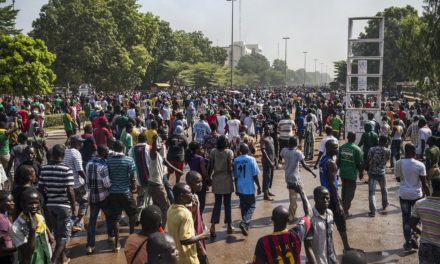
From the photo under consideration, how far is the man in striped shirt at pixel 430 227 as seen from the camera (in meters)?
5.41

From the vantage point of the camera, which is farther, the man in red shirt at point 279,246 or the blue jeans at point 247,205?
the blue jeans at point 247,205

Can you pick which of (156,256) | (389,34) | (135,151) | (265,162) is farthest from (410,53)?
(389,34)

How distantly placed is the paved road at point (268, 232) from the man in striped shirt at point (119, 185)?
0.59 m

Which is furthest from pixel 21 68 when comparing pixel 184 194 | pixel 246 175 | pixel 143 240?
pixel 143 240

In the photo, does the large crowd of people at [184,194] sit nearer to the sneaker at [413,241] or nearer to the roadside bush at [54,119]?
the sneaker at [413,241]

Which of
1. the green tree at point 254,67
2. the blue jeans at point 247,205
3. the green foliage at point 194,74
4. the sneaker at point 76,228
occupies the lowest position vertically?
the sneaker at point 76,228

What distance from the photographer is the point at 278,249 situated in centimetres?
418

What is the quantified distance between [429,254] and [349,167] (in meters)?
3.46

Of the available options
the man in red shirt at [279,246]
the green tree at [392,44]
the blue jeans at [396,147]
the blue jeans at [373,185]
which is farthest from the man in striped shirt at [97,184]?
the green tree at [392,44]

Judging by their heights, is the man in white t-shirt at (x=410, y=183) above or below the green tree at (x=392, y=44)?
below

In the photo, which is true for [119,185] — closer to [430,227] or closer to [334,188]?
[334,188]

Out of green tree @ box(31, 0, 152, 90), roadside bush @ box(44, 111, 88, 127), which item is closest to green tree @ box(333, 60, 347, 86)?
green tree @ box(31, 0, 152, 90)

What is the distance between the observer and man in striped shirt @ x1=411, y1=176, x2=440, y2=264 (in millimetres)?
5414

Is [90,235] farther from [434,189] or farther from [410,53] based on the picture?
[410,53]
